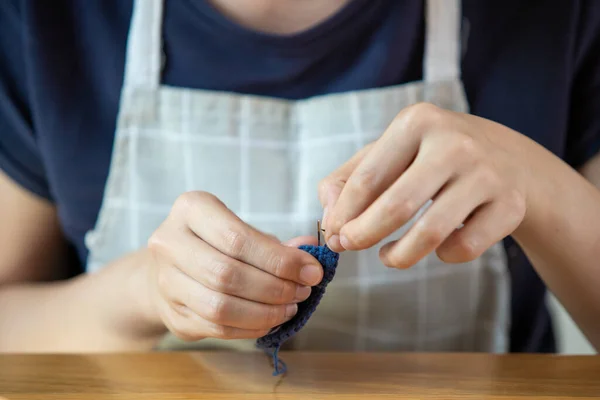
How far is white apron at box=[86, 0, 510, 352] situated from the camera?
0.58 meters

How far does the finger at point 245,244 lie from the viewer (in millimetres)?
391

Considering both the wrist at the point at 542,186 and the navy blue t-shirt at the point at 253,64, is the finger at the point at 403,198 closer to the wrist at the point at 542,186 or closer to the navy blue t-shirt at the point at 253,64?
the wrist at the point at 542,186

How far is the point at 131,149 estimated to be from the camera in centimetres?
59

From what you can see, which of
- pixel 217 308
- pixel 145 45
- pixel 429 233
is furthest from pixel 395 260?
pixel 145 45

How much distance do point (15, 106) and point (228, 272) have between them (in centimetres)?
36

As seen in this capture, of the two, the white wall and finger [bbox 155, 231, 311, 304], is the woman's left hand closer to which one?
finger [bbox 155, 231, 311, 304]

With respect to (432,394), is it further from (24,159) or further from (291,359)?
(24,159)

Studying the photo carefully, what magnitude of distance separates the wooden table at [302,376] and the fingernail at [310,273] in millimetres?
80

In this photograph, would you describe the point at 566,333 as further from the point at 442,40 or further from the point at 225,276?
the point at 225,276

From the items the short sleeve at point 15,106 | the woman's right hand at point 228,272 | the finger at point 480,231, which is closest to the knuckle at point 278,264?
the woman's right hand at point 228,272

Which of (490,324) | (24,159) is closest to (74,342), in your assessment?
(24,159)

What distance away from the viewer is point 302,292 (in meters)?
0.41

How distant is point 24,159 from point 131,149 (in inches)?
5.1

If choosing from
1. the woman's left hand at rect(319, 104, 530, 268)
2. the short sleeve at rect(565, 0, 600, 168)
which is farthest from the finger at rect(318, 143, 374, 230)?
the short sleeve at rect(565, 0, 600, 168)
